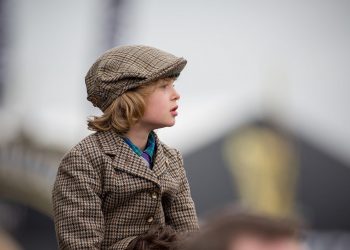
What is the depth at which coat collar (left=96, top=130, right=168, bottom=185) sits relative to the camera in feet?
9.26

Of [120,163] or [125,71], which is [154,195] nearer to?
[120,163]

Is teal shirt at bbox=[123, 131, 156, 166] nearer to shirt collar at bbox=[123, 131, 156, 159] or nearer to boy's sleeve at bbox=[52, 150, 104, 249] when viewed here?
shirt collar at bbox=[123, 131, 156, 159]

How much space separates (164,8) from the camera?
6.59 meters

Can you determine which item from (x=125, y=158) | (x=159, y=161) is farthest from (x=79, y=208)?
(x=159, y=161)

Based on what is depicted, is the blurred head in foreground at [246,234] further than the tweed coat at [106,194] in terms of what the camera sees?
No

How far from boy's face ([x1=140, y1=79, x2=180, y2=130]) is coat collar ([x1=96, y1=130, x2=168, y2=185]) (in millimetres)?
90

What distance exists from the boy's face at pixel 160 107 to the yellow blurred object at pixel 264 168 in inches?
166

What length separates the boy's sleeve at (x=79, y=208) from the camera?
2.73m

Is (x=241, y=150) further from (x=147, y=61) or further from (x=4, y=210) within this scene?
(x=147, y=61)

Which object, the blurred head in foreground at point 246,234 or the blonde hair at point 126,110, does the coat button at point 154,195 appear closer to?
the blonde hair at point 126,110

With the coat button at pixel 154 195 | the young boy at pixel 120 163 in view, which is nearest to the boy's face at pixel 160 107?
the young boy at pixel 120 163

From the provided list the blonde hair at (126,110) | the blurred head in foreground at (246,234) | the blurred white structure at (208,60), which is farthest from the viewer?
the blurred white structure at (208,60)

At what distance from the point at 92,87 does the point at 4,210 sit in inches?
144

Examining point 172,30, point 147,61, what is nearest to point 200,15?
point 172,30
